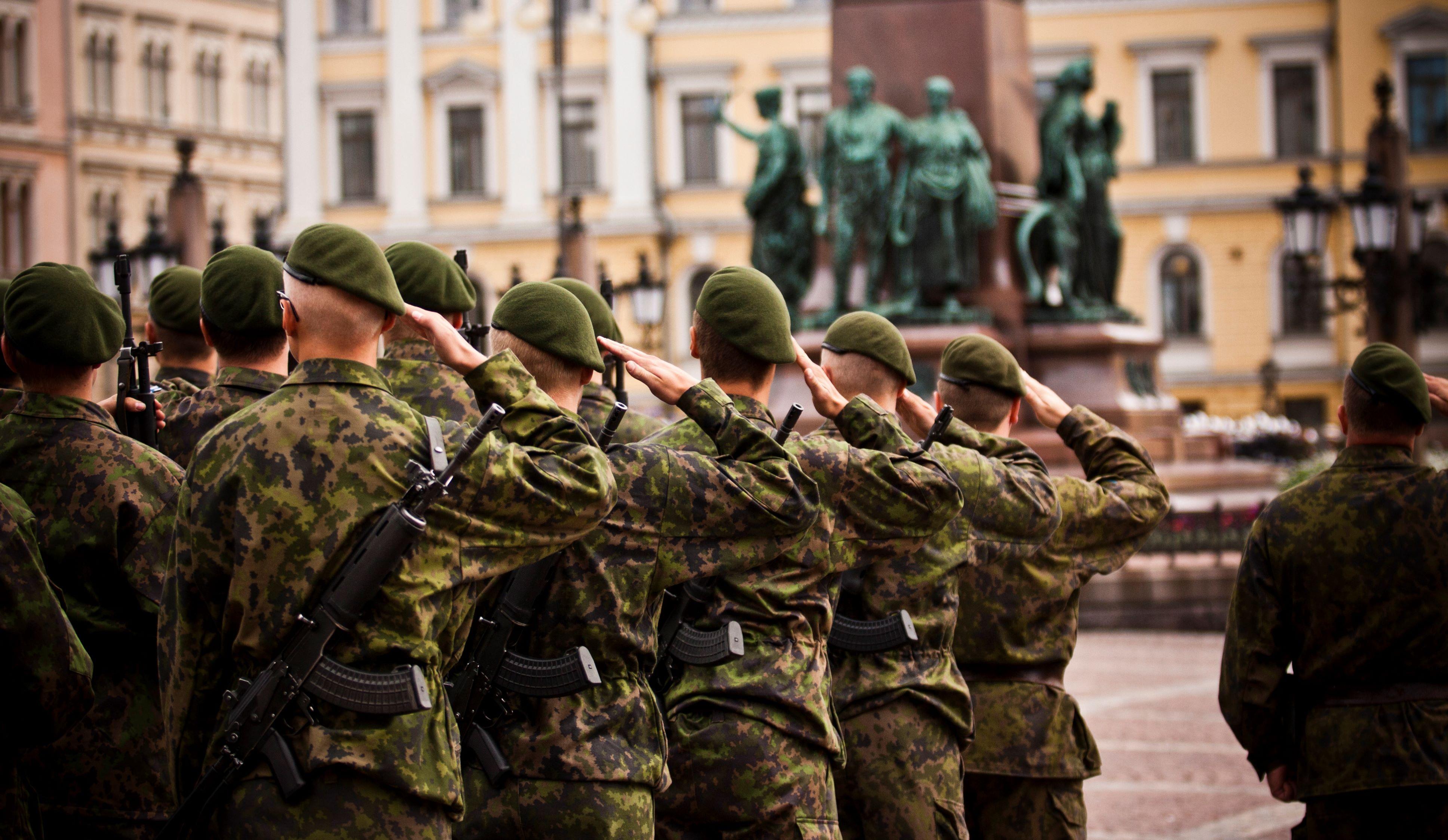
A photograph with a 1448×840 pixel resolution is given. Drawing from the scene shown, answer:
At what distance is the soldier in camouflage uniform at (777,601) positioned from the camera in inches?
166

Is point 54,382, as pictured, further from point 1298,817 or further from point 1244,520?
point 1244,520

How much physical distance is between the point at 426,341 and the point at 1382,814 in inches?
119

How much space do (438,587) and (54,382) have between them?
4.90 feet

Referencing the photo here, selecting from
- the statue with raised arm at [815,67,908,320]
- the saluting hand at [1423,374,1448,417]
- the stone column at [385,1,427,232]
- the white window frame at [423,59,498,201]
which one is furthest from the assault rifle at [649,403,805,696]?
the stone column at [385,1,427,232]

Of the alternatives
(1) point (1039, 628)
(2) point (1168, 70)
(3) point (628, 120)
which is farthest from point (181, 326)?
(2) point (1168, 70)

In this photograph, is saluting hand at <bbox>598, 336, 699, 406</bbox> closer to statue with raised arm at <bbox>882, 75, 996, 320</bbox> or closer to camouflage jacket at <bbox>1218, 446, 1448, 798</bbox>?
camouflage jacket at <bbox>1218, 446, 1448, 798</bbox>

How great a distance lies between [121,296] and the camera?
16.7ft

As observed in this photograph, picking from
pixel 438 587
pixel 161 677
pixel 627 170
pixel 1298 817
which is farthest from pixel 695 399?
pixel 627 170

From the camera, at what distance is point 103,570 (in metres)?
4.18

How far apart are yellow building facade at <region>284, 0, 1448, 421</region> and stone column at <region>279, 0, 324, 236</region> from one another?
0.06 m

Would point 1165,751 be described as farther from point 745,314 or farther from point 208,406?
point 208,406

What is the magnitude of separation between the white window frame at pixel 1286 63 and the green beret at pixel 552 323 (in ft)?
125

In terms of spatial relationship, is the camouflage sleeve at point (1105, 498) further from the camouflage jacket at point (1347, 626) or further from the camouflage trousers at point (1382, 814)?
the camouflage trousers at point (1382, 814)

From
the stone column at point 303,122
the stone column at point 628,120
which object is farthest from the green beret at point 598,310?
the stone column at point 303,122
